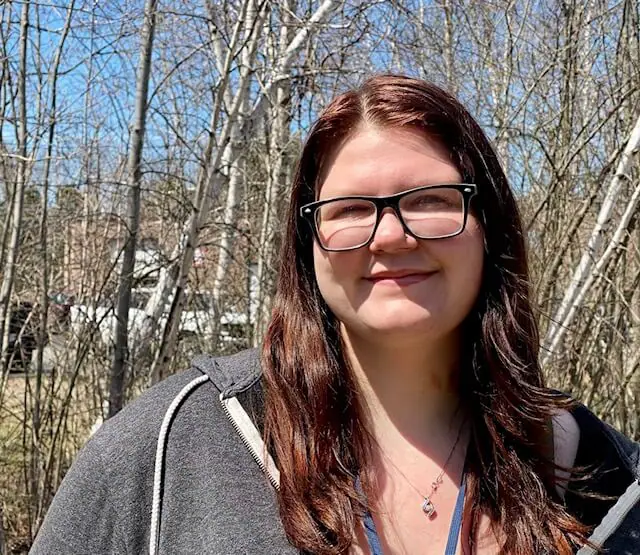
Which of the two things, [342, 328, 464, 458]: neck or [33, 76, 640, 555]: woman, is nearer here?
[33, 76, 640, 555]: woman

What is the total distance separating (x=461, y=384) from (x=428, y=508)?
0.96 feet

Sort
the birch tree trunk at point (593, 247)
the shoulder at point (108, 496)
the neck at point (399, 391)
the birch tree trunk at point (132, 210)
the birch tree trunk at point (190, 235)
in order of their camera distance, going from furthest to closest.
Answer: the birch tree trunk at point (593, 247) → the birch tree trunk at point (190, 235) → the birch tree trunk at point (132, 210) → the neck at point (399, 391) → the shoulder at point (108, 496)

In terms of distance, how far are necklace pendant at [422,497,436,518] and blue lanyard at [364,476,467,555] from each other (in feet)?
0.13

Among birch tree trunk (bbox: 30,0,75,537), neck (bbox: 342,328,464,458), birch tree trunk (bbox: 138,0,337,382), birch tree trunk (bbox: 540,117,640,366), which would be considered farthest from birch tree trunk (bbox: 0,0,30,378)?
birch tree trunk (bbox: 540,117,640,366)

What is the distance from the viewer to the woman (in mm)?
1134

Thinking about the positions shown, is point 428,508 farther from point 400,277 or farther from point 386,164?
point 386,164

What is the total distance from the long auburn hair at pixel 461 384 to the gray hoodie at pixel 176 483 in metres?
0.05

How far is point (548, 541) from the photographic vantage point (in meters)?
1.25

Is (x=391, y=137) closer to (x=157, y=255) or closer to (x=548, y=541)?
(x=548, y=541)

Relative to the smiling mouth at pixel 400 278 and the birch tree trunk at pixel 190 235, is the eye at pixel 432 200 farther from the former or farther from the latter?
the birch tree trunk at pixel 190 235

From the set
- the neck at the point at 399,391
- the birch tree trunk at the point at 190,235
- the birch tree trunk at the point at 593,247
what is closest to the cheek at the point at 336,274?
the neck at the point at 399,391

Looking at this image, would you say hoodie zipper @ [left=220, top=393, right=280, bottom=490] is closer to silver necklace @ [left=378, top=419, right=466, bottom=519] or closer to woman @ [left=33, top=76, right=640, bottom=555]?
woman @ [left=33, top=76, right=640, bottom=555]

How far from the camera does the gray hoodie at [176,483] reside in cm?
111

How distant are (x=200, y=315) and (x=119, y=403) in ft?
4.67
